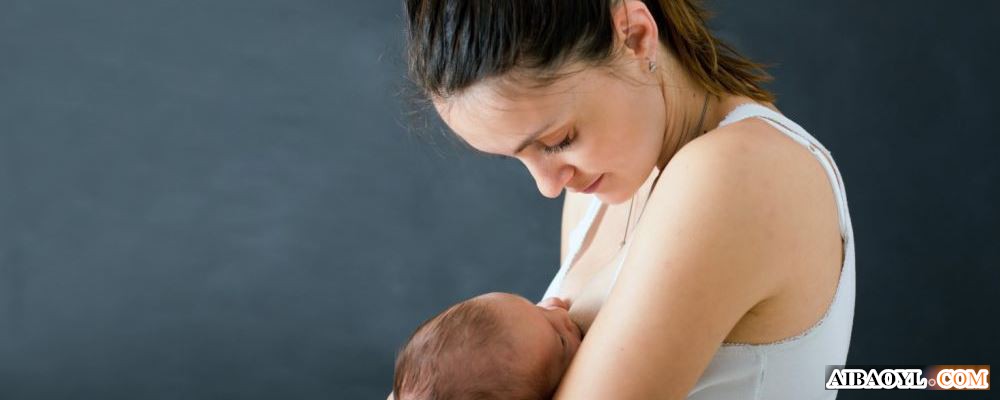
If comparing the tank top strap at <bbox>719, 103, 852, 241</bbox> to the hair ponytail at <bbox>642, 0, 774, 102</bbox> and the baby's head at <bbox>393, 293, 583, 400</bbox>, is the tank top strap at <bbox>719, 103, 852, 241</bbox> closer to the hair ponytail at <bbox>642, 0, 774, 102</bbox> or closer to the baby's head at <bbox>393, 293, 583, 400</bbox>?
the hair ponytail at <bbox>642, 0, 774, 102</bbox>

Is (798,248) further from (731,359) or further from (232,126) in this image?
(232,126)

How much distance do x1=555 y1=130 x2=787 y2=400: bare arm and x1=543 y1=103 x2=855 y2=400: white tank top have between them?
0.09m

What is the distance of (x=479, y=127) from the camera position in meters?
1.27

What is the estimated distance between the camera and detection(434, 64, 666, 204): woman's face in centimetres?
123

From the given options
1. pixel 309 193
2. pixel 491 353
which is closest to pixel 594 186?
pixel 491 353

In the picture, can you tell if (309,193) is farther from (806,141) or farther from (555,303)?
(806,141)

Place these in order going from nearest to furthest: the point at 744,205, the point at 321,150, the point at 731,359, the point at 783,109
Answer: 1. the point at 744,205
2. the point at 731,359
3. the point at 783,109
4. the point at 321,150

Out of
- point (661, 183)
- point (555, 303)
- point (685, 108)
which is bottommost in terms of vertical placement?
point (555, 303)

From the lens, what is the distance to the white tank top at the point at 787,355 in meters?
1.29

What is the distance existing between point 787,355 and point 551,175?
0.35 metres

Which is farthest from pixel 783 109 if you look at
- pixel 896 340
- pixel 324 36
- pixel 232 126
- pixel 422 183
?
pixel 232 126

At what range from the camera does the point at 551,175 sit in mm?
1321

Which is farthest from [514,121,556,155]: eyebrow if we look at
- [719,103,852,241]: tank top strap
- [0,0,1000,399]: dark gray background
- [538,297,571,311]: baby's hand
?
[0,0,1000,399]: dark gray background

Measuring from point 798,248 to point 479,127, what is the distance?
1.26 ft
